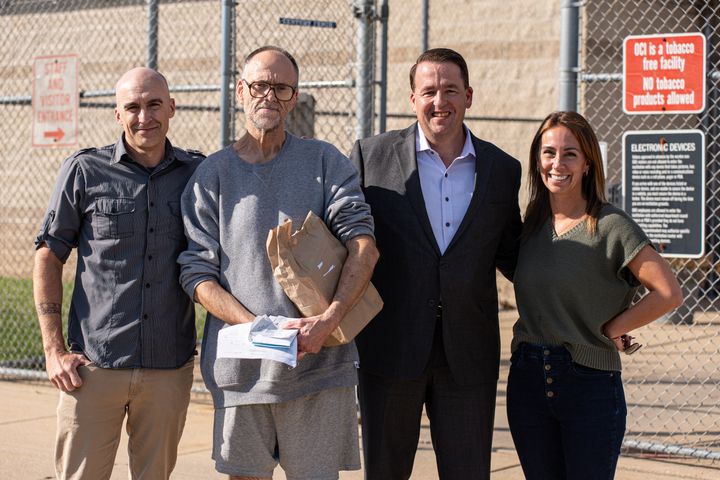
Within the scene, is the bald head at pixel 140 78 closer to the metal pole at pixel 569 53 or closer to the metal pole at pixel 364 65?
the metal pole at pixel 364 65

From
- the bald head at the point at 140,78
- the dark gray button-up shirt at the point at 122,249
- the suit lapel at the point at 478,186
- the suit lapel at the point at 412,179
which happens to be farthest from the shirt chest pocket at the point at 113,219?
the suit lapel at the point at 478,186

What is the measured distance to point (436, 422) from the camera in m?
4.05

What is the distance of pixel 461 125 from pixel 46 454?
11.6 feet

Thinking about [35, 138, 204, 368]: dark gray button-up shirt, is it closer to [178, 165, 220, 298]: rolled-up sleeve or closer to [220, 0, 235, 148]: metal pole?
[178, 165, 220, 298]: rolled-up sleeve

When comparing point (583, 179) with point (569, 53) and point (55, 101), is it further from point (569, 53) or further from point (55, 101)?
point (55, 101)

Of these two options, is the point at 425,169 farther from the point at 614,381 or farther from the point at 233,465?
the point at 233,465

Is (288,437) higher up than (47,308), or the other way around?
(47,308)

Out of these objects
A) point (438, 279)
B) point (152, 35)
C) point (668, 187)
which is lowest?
point (438, 279)

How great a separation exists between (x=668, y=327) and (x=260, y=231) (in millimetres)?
8830

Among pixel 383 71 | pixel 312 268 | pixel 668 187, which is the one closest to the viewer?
pixel 312 268

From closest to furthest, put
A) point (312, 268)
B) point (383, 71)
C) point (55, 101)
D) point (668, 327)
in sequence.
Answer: point (312, 268) → point (383, 71) → point (55, 101) → point (668, 327)

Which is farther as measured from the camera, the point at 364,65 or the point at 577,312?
the point at 364,65

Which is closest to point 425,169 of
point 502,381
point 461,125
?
point 461,125

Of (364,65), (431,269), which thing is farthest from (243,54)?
(431,269)
